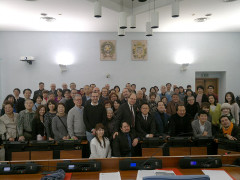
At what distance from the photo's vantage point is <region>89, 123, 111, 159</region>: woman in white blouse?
126 inches

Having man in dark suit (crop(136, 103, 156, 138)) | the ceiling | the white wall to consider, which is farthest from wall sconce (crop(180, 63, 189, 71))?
man in dark suit (crop(136, 103, 156, 138))

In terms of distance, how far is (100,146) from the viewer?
3.26 meters

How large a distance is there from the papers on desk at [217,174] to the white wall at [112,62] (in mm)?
6772

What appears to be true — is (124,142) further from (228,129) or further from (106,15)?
(106,15)

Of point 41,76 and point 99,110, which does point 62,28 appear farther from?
point 99,110

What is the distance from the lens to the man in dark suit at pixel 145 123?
400cm

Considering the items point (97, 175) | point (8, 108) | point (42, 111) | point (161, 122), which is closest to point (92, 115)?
point (42, 111)

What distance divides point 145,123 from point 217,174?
6.76 feet

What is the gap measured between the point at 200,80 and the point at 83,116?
7.13m

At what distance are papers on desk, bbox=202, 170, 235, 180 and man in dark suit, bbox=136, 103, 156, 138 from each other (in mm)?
1907

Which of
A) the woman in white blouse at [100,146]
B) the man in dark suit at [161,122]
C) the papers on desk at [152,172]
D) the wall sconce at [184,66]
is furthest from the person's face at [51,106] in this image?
the wall sconce at [184,66]

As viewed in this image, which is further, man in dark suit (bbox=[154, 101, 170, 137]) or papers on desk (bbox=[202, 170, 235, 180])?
man in dark suit (bbox=[154, 101, 170, 137])


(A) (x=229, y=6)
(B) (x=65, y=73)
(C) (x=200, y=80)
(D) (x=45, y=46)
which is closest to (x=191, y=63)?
(C) (x=200, y=80)

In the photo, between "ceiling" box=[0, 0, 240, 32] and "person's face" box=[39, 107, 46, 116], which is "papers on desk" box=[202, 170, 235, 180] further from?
"ceiling" box=[0, 0, 240, 32]
